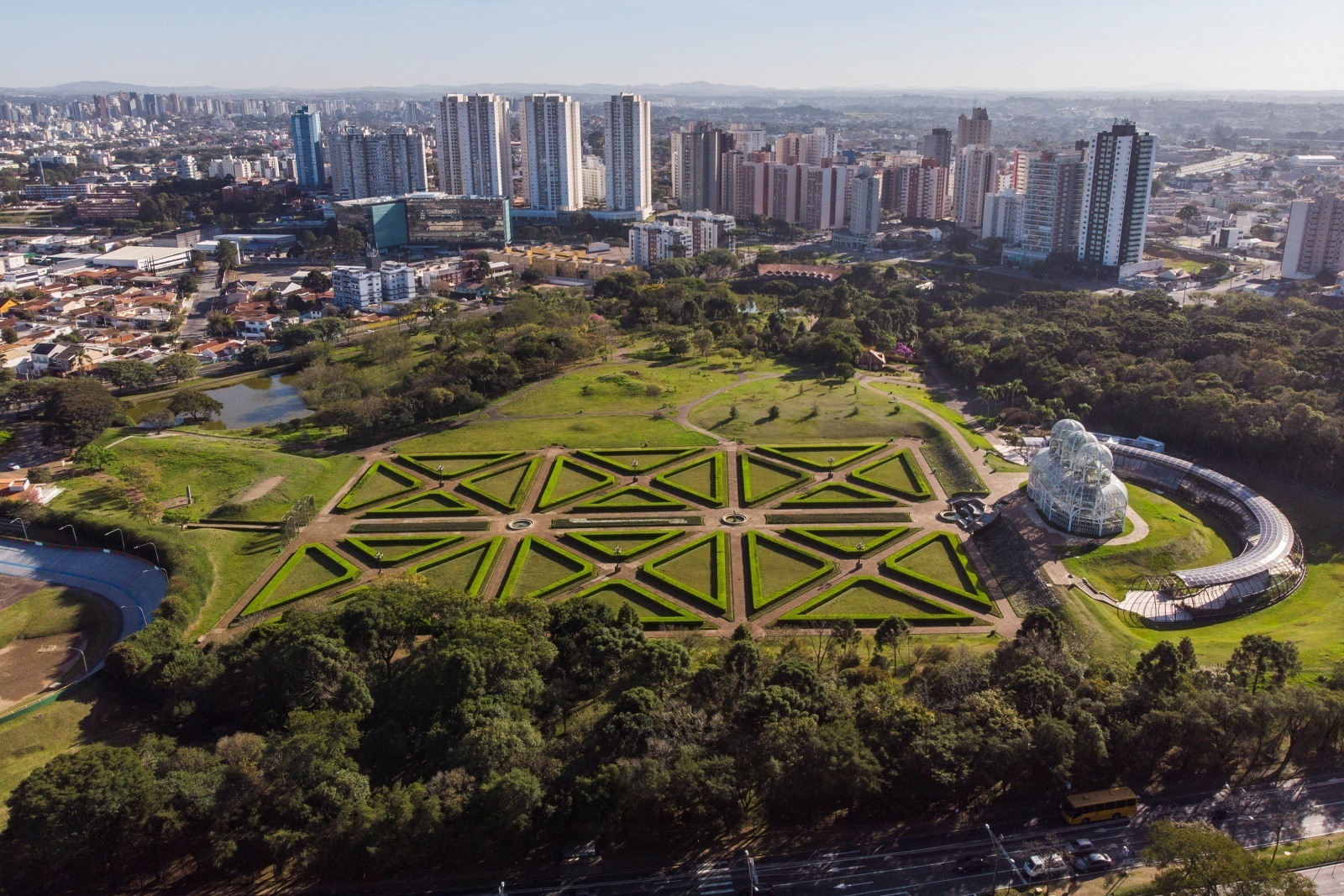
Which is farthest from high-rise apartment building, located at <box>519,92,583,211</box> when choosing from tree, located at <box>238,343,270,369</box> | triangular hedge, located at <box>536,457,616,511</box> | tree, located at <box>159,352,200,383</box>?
triangular hedge, located at <box>536,457,616,511</box>

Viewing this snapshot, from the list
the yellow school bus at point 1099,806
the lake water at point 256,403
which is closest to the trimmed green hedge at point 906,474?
the yellow school bus at point 1099,806

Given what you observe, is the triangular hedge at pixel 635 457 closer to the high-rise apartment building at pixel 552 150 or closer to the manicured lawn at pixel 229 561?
the manicured lawn at pixel 229 561

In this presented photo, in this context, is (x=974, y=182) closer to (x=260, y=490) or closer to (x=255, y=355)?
(x=255, y=355)

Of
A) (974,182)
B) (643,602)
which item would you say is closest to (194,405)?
(643,602)

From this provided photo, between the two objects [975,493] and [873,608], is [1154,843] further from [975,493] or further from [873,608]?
[975,493]

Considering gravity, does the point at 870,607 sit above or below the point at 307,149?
below

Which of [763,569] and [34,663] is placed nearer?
[34,663]

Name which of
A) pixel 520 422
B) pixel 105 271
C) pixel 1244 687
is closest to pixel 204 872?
pixel 1244 687

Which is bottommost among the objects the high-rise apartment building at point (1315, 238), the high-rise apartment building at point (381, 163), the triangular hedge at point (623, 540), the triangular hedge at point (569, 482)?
the triangular hedge at point (623, 540)
